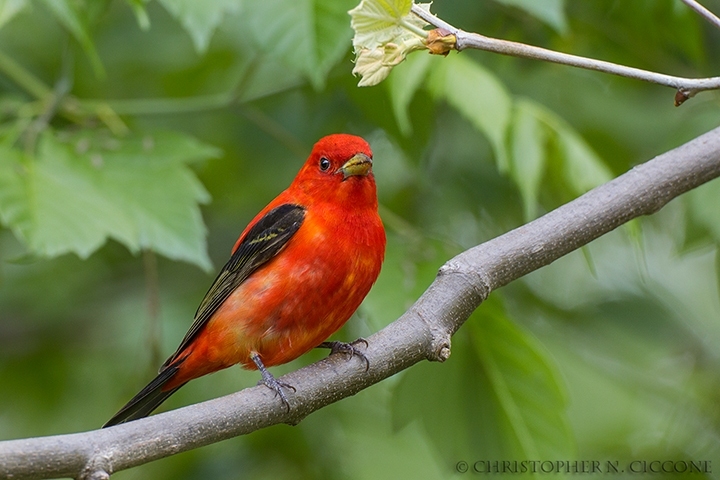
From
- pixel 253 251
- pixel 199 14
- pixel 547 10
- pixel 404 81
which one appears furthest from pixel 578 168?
pixel 199 14

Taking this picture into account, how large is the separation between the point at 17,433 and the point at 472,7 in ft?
12.9

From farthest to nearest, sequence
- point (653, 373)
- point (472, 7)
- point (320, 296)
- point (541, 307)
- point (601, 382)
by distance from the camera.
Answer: point (653, 373), point (601, 382), point (541, 307), point (472, 7), point (320, 296)

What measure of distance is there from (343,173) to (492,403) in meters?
1.25

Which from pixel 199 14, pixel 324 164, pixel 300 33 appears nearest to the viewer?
pixel 199 14

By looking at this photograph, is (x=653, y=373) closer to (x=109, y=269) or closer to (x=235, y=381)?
(x=235, y=381)

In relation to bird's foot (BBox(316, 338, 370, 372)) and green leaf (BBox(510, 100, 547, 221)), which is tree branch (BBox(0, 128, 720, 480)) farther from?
green leaf (BBox(510, 100, 547, 221))

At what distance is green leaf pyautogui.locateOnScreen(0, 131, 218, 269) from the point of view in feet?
11.0

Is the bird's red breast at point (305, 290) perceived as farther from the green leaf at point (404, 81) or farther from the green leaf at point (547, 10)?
the green leaf at point (547, 10)

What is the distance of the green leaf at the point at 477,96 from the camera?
12.1 ft

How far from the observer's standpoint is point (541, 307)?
5.04 m

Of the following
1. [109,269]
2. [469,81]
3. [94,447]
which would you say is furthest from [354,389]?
[109,269]

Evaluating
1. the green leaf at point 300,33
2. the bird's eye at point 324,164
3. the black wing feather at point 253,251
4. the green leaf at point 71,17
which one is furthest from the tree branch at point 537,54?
the bird's eye at point 324,164

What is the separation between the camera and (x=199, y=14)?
11.0 feet

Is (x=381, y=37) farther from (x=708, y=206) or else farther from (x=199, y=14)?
(x=708, y=206)
